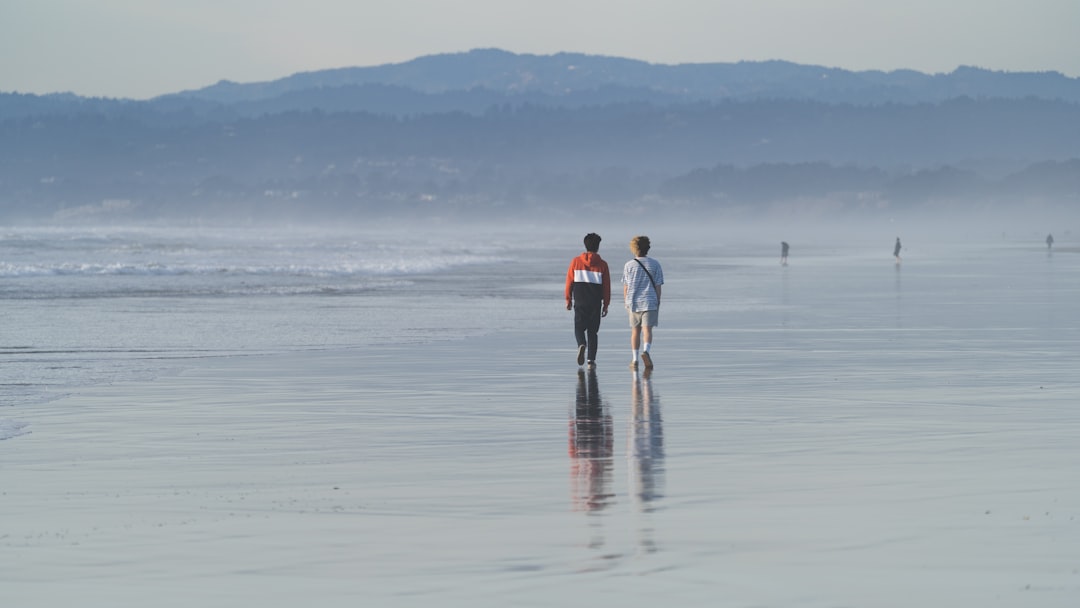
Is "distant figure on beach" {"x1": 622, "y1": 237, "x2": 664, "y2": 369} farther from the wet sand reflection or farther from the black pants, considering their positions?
the wet sand reflection

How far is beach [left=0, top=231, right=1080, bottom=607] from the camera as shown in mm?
6273

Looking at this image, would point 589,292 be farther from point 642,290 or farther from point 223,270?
point 223,270

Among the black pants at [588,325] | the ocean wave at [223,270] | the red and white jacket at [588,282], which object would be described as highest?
the ocean wave at [223,270]

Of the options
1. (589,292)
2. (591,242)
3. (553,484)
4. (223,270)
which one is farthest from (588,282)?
(223,270)

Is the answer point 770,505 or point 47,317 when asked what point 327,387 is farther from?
point 47,317

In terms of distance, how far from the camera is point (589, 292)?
16.6m

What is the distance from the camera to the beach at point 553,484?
6.27 meters

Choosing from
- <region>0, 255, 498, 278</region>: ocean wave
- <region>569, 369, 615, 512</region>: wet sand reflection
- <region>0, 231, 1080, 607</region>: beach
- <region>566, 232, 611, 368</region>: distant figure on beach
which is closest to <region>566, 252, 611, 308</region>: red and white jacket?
<region>566, 232, 611, 368</region>: distant figure on beach

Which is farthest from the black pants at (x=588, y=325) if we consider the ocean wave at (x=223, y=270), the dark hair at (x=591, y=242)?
the ocean wave at (x=223, y=270)

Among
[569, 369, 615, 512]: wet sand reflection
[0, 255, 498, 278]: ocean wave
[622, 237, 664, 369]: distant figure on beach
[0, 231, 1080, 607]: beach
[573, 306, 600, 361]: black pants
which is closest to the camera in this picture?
[0, 231, 1080, 607]: beach

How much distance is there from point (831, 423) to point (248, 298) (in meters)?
23.8

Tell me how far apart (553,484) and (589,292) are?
26.1ft

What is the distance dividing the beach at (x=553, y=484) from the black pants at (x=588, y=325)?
429mm

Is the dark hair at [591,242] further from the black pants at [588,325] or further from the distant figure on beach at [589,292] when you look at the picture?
the black pants at [588,325]
